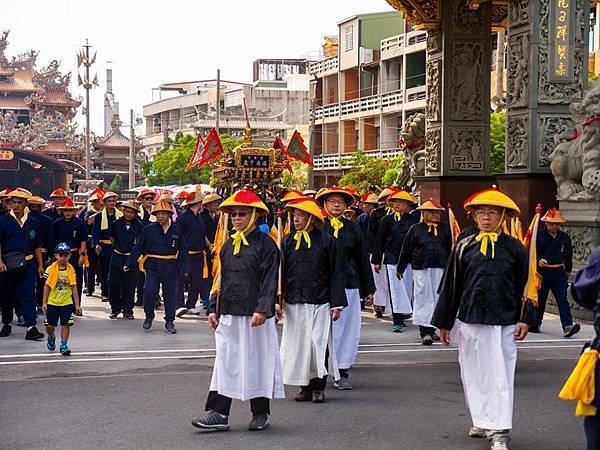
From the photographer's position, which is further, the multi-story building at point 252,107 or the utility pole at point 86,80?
the multi-story building at point 252,107

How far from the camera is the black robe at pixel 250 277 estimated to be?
27.8ft

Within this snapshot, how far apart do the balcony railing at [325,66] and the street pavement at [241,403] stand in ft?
134

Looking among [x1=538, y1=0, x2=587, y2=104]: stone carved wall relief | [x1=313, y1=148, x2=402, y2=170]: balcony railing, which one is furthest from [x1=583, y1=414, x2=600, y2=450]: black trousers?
[x1=313, y1=148, x2=402, y2=170]: balcony railing

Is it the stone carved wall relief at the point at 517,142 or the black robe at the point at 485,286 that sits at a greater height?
the stone carved wall relief at the point at 517,142

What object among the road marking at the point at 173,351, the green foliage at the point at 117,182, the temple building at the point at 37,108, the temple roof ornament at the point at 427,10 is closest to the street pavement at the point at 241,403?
the road marking at the point at 173,351

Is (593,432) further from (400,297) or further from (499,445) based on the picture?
(400,297)

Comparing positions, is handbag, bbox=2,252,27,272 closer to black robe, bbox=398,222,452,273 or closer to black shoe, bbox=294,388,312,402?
black robe, bbox=398,222,452,273

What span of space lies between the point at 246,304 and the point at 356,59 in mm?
43411


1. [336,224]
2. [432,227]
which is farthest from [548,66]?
[336,224]

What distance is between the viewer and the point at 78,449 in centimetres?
773

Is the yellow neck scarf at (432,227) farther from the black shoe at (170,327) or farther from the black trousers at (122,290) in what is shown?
the black trousers at (122,290)

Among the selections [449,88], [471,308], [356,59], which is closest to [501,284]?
[471,308]

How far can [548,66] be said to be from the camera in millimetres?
16266

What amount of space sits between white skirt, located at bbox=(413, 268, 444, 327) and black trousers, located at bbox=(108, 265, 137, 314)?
4885mm
